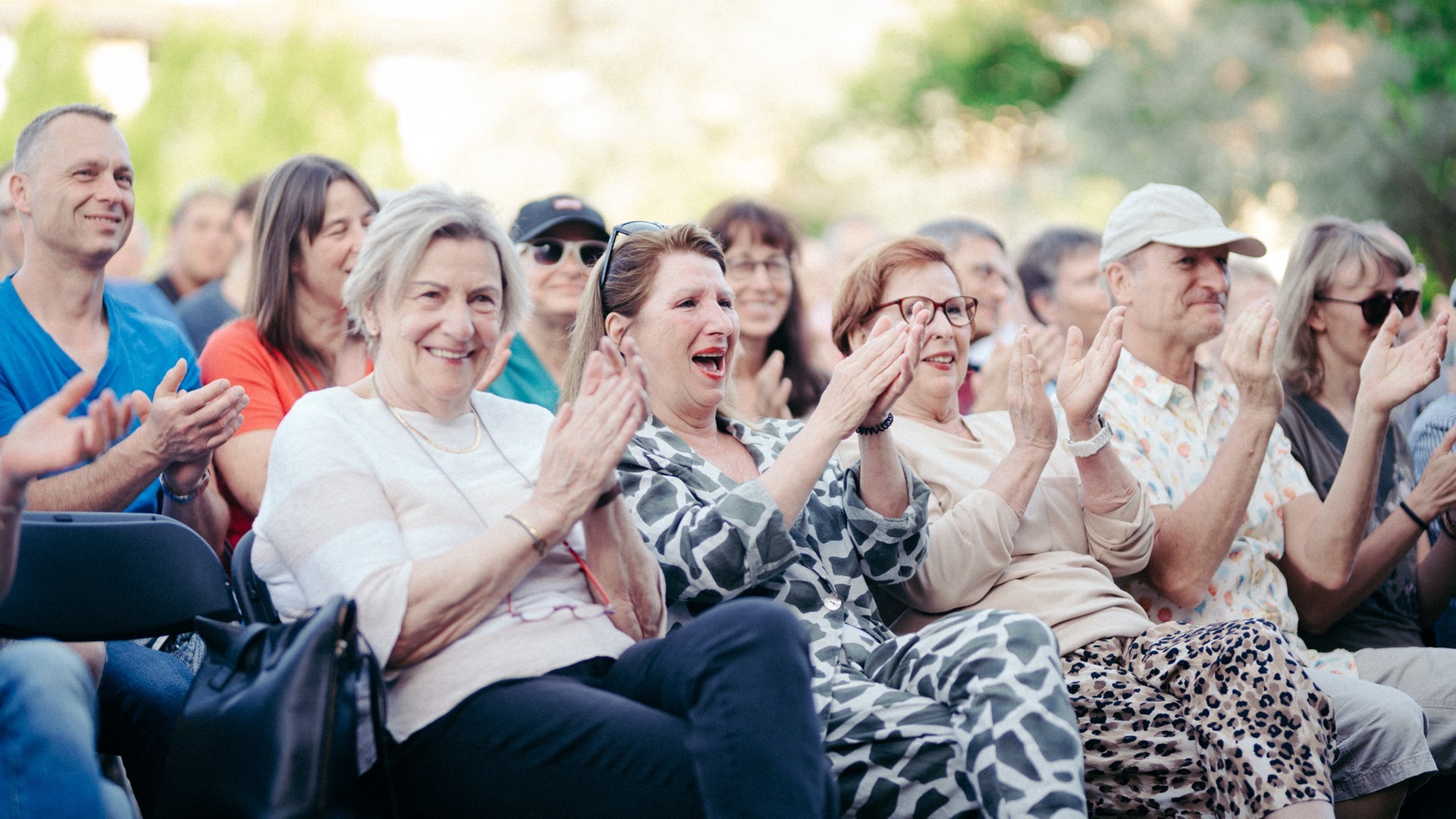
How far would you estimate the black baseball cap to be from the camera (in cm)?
448

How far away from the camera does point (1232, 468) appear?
136 inches

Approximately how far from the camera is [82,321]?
10.7 ft

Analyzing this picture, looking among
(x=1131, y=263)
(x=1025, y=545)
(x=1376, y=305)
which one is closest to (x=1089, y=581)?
(x=1025, y=545)

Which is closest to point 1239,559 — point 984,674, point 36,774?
point 984,674

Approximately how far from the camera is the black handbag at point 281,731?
2.03 m

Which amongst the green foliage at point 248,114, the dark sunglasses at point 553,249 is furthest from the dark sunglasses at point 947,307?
the green foliage at point 248,114

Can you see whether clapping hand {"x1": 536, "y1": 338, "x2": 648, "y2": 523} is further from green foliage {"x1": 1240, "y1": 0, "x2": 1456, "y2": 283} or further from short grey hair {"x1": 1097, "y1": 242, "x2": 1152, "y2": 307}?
green foliage {"x1": 1240, "y1": 0, "x2": 1456, "y2": 283}

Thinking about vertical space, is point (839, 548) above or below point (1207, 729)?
above

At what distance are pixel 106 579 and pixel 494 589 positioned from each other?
694 millimetres

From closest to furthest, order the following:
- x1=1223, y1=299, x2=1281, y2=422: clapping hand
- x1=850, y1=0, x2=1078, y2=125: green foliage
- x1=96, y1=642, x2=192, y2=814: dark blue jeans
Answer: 1. x1=96, y1=642, x2=192, y2=814: dark blue jeans
2. x1=1223, y1=299, x2=1281, y2=422: clapping hand
3. x1=850, y1=0, x2=1078, y2=125: green foliage

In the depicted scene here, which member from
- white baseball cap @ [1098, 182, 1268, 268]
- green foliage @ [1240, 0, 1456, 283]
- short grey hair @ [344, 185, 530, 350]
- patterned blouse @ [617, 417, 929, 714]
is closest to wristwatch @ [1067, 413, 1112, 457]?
patterned blouse @ [617, 417, 929, 714]

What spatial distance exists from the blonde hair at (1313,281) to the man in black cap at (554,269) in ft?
7.55

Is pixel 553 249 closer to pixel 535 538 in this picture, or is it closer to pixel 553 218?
pixel 553 218

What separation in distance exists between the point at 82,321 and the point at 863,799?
224 centimetres
